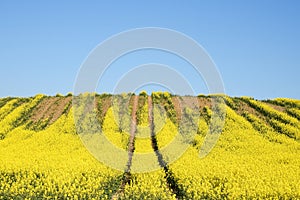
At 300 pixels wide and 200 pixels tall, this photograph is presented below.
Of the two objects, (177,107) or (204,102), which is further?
(204,102)

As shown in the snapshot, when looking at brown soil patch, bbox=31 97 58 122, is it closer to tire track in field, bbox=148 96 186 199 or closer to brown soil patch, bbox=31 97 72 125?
brown soil patch, bbox=31 97 72 125

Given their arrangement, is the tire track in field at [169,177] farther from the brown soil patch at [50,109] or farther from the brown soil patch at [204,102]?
the brown soil patch at [50,109]

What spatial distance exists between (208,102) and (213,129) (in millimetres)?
7304

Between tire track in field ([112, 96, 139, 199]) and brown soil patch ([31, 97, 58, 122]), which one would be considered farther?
brown soil patch ([31, 97, 58, 122])

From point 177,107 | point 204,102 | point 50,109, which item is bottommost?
point 177,107

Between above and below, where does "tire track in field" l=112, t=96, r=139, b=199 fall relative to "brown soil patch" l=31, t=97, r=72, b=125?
below

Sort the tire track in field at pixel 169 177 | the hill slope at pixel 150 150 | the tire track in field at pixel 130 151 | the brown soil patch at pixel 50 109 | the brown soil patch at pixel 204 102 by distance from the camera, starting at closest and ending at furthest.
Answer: the hill slope at pixel 150 150 → the tire track in field at pixel 169 177 → the tire track in field at pixel 130 151 → the brown soil patch at pixel 50 109 → the brown soil patch at pixel 204 102

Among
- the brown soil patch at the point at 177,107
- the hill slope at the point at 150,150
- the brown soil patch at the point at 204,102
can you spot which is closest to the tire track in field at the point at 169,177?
the hill slope at the point at 150,150

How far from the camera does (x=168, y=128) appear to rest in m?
33.7

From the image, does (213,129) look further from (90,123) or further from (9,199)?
(9,199)

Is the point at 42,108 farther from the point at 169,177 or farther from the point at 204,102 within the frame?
the point at 169,177

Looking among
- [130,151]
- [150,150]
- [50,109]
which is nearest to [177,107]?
[50,109]

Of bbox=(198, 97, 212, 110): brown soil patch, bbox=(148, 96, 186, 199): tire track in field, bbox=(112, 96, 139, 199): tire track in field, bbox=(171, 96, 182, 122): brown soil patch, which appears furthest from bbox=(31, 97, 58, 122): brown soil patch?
bbox=(198, 97, 212, 110): brown soil patch

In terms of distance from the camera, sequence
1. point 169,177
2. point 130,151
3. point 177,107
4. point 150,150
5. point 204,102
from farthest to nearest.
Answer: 1. point 204,102
2. point 177,107
3. point 130,151
4. point 150,150
5. point 169,177
